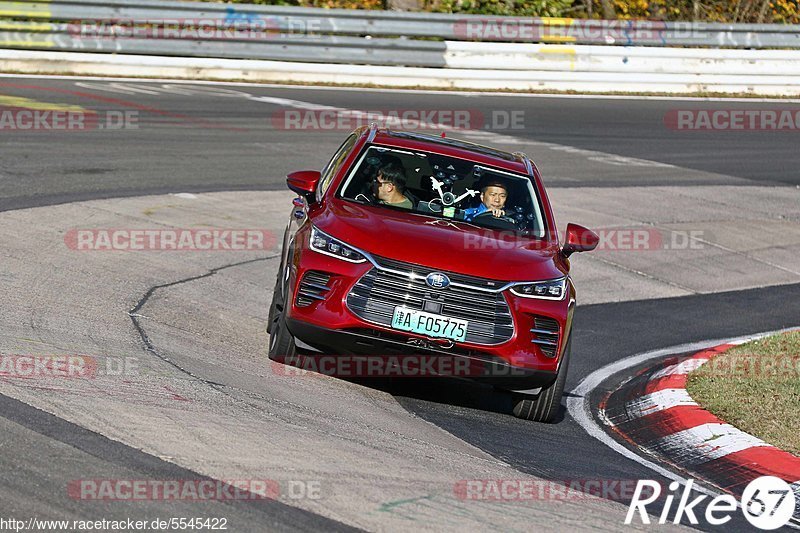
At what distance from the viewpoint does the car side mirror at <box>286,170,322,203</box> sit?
8636 millimetres

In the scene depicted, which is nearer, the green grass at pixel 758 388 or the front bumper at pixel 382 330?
the front bumper at pixel 382 330

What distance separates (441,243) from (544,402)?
1.21m

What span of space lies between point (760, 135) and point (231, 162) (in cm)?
1157

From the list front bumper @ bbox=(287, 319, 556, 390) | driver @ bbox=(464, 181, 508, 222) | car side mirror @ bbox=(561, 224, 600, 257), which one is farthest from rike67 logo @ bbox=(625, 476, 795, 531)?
driver @ bbox=(464, 181, 508, 222)

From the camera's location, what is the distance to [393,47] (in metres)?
24.0

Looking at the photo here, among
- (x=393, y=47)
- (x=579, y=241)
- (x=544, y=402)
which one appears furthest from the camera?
(x=393, y=47)

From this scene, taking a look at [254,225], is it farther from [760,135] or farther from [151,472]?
[760,135]

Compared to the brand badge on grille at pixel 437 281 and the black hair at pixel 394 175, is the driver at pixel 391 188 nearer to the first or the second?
the black hair at pixel 394 175

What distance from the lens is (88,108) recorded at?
1812cm

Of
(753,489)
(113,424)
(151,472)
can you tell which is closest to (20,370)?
(113,424)

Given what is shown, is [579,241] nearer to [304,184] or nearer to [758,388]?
[758,388]

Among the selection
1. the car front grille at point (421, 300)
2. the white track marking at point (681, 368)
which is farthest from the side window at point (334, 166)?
the white track marking at point (681, 368)

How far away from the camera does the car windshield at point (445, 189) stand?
8.62 m

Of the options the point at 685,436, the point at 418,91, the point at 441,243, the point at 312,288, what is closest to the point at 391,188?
the point at 441,243
